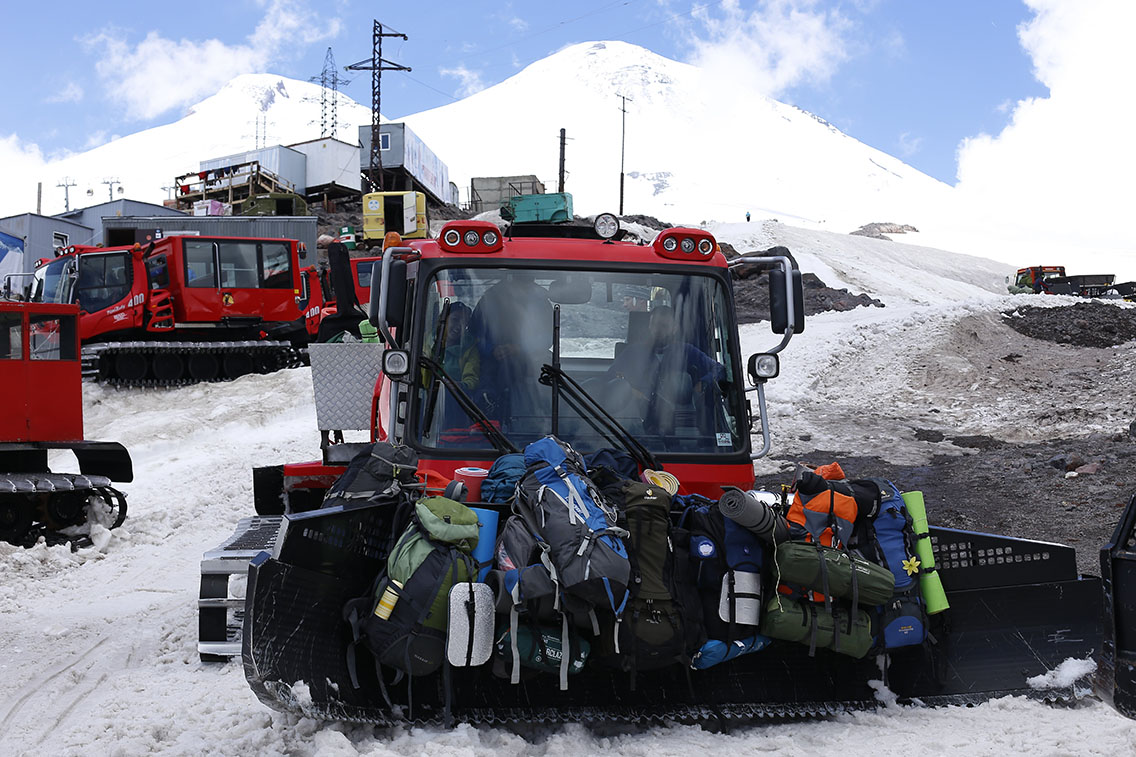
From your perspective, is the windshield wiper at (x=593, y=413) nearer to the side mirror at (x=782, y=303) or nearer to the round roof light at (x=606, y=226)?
the side mirror at (x=782, y=303)

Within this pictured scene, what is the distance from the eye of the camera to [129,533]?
9.02m

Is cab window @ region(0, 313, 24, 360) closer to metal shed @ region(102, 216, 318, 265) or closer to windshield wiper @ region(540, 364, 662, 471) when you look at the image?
windshield wiper @ region(540, 364, 662, 471)

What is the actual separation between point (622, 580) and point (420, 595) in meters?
0.72

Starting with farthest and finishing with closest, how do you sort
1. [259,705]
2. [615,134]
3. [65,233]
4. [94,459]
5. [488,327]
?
1. [615,134]
2. [65,233]
3. [94,459]
4. [488,327]
5. [259,705]

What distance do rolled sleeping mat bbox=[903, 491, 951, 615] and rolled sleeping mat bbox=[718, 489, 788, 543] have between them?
1.87ft

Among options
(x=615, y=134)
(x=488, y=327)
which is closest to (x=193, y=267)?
(x=488, y=327)

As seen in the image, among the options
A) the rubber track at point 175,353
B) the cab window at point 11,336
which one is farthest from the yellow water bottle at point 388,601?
the rubber track at point 175,353

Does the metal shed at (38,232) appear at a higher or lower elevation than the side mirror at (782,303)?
higher

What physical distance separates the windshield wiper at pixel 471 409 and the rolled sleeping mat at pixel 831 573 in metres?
1.30

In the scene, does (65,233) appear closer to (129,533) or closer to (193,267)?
(193,267)

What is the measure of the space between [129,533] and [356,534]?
6.19 m

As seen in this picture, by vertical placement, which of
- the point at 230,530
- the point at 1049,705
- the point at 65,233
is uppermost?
the point at 65,233

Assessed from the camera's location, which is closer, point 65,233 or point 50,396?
point 50,396

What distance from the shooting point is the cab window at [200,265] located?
787 inches
